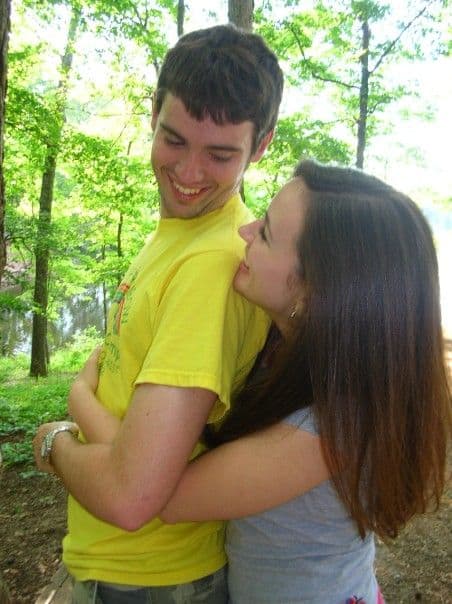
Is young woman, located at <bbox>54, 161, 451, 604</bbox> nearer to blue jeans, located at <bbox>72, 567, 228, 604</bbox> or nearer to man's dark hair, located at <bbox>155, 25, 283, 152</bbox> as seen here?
blue jeans, located at <bbox>72, 567, 228, 604</bbox>

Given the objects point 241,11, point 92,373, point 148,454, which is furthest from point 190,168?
point 241,11

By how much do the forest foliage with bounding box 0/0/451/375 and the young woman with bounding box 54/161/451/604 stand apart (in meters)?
9.07

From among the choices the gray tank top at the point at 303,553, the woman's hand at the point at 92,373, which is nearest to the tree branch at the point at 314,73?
the woman's hand at the point at 92,373

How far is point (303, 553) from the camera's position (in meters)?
1.43

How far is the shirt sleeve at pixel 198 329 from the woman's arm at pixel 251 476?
0.49 ft

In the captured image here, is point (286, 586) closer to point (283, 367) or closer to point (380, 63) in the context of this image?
point (283, 367)

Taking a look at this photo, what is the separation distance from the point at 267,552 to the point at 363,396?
54cm

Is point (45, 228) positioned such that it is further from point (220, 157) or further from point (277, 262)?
point (277, 262)

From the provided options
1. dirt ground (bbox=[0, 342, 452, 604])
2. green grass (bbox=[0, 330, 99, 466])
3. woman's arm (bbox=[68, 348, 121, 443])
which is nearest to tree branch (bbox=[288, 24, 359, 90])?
green grass (bbox=[0, 330, 99, 466])

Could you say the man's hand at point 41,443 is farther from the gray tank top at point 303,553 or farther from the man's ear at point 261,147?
the man's ear at point 261,147

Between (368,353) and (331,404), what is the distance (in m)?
0.16

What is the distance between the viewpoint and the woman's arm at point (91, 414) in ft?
4.79

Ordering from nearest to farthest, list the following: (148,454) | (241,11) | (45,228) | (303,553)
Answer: (148,454)
(303,553)
(241,11)
(45,228)

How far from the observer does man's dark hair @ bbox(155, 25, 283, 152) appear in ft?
5.11
